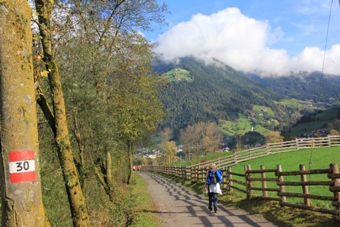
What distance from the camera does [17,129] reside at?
320 centimetres

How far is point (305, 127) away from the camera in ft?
424

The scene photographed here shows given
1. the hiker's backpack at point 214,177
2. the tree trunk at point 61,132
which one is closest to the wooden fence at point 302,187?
the hiker's backpack at point 214,177

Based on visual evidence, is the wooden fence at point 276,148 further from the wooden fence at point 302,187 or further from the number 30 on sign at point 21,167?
the number 30 on sign at point 21,167

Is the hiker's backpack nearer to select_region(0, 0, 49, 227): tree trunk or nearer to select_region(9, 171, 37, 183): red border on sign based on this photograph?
select_region(0, 0, 49, 227): tree trunk

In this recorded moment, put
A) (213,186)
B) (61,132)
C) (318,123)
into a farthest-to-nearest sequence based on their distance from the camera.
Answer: (318,123), (213,186), (61,132)

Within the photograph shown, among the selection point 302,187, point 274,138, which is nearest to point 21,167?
point 302,187

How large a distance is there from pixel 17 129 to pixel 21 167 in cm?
36

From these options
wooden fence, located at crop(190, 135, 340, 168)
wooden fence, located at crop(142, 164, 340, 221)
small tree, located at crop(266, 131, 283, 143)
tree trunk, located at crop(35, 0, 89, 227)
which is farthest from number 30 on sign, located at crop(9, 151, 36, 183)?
small tree, located at crop(266, 131, 283, 143)

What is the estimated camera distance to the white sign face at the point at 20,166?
122 inches

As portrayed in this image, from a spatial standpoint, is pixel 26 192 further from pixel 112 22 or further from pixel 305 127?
pixel 305 127

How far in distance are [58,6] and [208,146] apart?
62.6 metres

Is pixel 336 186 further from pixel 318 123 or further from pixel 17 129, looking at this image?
pixel 318 123

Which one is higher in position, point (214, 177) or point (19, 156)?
point (19, 156)

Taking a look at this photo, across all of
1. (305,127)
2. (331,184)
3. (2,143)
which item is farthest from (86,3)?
(305,127)
